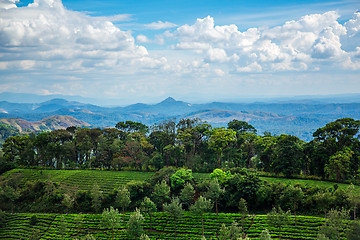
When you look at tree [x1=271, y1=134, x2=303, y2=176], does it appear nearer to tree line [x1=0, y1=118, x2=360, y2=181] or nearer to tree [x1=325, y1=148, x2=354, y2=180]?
tree line [x1=0, y1=118, x2=360, y2=181]

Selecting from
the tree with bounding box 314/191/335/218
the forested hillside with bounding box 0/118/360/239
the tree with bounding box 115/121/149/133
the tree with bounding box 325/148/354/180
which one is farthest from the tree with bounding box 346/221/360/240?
the tree with bounding box 115/121/149/133

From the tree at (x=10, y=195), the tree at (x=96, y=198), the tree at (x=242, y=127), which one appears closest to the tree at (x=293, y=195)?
the tree at (x=96, y=198)

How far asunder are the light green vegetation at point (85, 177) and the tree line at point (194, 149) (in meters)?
4.37

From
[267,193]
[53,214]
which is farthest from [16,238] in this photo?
[267,193]

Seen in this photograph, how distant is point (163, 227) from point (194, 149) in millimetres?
33258

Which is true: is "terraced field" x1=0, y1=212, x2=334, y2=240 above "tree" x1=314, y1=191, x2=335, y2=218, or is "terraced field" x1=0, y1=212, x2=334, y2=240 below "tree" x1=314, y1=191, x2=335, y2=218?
below

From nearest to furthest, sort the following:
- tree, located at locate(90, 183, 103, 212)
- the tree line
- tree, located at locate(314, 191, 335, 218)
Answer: tree, located at locate(314, 191, 335, 218), tree, located at locate(90, 183, 103, 212), the tree line

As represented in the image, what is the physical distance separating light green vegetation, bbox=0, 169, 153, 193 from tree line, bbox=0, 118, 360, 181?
437 cm

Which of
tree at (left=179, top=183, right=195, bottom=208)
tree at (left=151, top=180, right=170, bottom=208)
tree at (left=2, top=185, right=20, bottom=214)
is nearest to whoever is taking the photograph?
tree at (left=179, top=183, right=195, bottom=208)

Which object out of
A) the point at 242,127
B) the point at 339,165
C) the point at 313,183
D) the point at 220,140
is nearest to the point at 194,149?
the point at 220,140

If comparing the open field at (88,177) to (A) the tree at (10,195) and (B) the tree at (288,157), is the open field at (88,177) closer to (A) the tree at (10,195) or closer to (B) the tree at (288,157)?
(B) the tree at (288,157)

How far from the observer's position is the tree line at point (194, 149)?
203 feet

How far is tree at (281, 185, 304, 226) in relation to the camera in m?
47.2

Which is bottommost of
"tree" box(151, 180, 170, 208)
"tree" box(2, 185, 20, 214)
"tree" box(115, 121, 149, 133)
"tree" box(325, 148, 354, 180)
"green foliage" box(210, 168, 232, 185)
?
"tree" box(2, 185, 20, 214)
